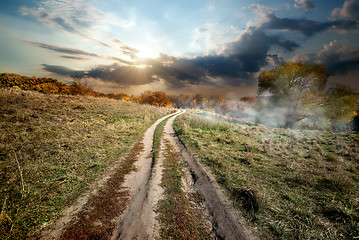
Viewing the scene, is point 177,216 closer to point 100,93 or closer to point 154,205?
point 154,205

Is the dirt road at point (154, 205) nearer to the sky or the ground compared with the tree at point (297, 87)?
nearer to the ground

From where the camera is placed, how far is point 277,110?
2681 centimetres

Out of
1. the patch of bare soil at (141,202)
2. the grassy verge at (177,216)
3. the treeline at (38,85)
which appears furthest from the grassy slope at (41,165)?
the treeline at (38,85)

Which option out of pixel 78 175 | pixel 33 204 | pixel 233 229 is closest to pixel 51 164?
pixel 78 175

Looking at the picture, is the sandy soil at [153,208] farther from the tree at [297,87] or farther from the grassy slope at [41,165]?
the tree at [297,87]

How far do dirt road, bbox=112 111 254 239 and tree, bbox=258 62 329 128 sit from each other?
83.2 feet

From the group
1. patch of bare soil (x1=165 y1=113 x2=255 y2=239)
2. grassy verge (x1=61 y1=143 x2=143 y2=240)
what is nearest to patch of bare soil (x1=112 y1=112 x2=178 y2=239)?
grassy verge (x1=61 y1=143 x2=143 y2=240)

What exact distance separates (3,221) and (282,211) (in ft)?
30.3

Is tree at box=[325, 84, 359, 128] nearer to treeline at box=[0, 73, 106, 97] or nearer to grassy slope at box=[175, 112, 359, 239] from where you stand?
grassy slope at box=[175, 112, 359, 239]

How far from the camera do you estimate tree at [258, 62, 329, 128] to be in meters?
20.6

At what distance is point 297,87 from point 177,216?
29.4 meters

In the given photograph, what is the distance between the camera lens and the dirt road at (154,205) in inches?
154

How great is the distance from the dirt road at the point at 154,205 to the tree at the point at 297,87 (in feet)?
83.2

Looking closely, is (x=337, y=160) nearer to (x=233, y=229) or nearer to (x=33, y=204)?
(x=233, y=229)
